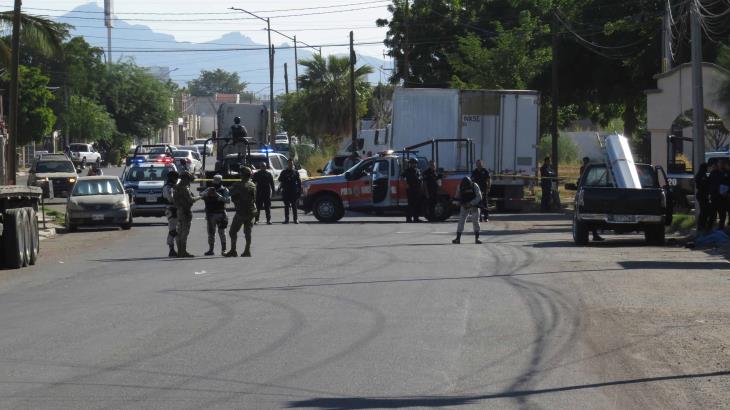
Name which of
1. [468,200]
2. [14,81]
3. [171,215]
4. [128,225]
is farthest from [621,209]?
[14,81]

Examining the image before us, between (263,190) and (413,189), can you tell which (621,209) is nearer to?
(413,189)

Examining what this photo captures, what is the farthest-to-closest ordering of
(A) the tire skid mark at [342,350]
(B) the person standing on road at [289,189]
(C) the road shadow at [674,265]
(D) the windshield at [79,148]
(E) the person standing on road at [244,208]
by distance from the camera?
(D) the windshield at [79,148] → (B) the person standing on road at [289,189] → (E) the person standing on road at [244,208] → (C) the road shadow at [674,265] → (A) the tire skid mark at [342,350]

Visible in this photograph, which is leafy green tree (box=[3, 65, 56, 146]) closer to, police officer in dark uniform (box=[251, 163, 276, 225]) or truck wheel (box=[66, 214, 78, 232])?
truck wheel (box=[66, 214, 78, 232])

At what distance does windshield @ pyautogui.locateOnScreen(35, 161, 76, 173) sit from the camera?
48531mm

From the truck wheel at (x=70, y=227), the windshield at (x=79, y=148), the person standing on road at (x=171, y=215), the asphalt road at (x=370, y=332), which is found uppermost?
the windshield at (x=79, y=148)

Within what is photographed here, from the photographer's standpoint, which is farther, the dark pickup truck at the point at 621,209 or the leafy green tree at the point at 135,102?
the leafy green tree at the point at 135,102

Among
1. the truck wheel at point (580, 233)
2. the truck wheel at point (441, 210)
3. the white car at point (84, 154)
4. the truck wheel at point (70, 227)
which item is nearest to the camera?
the truck wheel at point (580, 233)

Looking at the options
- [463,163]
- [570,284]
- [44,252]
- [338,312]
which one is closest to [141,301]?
[338,312]

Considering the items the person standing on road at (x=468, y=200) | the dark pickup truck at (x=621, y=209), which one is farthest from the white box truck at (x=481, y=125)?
the dark pickup truck at (x=621, y=209)

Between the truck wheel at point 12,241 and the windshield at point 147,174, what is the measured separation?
47.1ft

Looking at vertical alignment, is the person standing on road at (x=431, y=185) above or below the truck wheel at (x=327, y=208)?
above

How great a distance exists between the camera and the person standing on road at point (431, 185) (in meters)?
33.1

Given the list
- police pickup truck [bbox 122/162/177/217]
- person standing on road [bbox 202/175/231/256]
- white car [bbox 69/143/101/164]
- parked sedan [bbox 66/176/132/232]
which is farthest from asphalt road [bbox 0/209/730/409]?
white car [bbox 69/143/101/164]

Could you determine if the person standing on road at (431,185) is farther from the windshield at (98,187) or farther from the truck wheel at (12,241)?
the truck wheel at (12,241)
